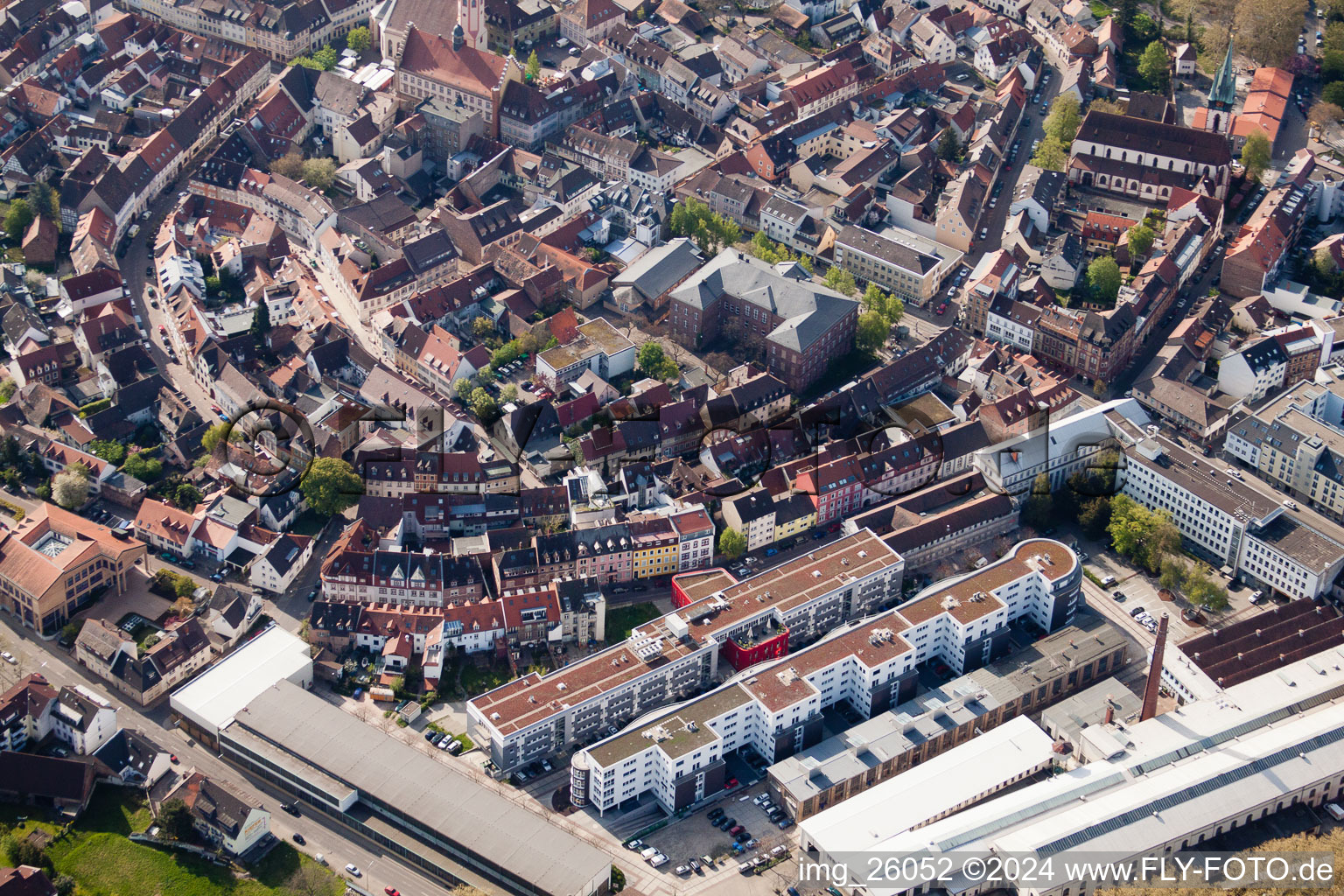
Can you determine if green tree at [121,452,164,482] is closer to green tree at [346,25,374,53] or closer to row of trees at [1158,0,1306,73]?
green tree at [346,25,374,53]

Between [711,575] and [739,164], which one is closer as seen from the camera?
[711,575]

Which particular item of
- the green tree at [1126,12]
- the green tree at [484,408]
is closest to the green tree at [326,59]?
the green tree at [484,408]

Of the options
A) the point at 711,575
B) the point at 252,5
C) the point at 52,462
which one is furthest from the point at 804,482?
the point at 252,5

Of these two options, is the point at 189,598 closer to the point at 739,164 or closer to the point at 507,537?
the point at 507,537

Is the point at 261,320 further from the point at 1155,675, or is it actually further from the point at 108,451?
the point at 1155,675

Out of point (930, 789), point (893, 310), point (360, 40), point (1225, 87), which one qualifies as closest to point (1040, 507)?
point (893, 310)
